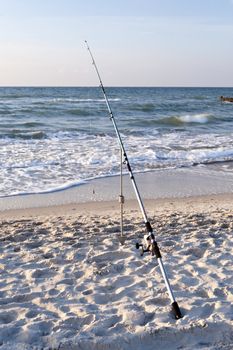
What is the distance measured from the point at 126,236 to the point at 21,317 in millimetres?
2124

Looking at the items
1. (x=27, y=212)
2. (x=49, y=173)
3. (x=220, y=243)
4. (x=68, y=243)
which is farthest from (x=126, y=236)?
(x=49, y=173)

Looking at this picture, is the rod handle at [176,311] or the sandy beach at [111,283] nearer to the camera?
the sandy beach at [111,283]

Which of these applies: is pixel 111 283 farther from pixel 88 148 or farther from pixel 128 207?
pixel 88 148

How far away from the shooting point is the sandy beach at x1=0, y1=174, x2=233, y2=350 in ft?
10.2

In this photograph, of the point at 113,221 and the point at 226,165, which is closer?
the point at 113,221

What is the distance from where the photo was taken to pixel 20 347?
2988 mm

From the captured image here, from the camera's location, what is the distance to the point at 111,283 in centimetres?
400

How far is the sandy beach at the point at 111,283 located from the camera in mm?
3098

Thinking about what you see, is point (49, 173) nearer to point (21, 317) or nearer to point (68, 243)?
point (68, 243)

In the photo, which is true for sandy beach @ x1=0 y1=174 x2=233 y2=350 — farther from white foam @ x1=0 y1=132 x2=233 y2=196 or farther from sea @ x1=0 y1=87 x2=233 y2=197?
sea @ x1=0 y1=87 x2=233 y2=197

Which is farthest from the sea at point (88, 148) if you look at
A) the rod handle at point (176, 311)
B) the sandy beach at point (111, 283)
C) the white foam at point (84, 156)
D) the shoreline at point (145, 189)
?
the rod handle at point (176, 311)

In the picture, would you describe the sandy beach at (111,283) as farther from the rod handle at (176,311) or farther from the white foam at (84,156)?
the white foam at (84,156)

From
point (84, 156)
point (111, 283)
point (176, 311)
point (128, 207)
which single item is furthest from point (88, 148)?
point (176, 311)

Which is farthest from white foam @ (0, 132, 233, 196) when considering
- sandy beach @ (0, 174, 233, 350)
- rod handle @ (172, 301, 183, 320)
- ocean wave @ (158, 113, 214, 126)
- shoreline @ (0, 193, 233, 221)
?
ocean wave @ (158, 113, 214, 126)
